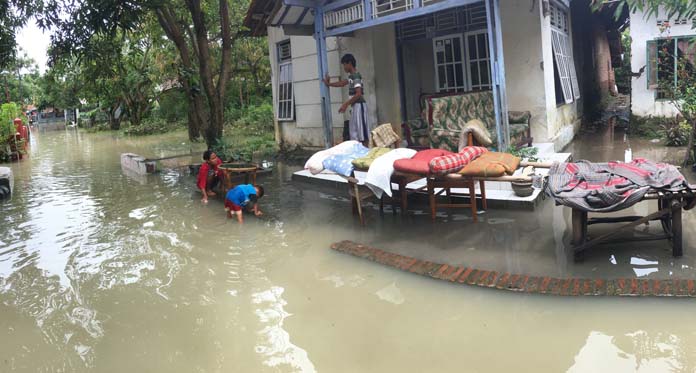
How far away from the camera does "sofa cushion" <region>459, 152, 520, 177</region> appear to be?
5.49 meters

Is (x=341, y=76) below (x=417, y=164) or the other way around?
the other way around

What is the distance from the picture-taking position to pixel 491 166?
18.2ft

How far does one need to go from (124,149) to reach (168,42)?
4408 mm

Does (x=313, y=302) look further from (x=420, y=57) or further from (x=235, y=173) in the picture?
(x=420, y=57)

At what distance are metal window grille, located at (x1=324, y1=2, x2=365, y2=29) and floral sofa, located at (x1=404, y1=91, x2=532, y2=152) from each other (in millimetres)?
1828

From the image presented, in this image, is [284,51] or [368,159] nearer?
[368,159]

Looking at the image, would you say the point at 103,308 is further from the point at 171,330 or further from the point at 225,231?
the point at 225,231

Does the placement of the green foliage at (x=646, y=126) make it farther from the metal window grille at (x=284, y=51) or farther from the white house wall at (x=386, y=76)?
the metal window grille at (x=284, y=51)

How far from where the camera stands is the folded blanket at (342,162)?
6.50 m

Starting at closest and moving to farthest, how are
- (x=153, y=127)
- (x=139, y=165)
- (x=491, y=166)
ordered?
(x=491, y=166)
(x=139, y=165)
(x=153, y=127)

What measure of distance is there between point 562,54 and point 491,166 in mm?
6675

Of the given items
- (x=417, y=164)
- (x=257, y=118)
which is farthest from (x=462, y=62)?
(x=257, y=118)

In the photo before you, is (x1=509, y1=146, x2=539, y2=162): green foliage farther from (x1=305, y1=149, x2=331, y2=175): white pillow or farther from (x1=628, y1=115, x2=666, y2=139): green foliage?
(x1=628, y1=115, x2=666, y2=139): green foliage

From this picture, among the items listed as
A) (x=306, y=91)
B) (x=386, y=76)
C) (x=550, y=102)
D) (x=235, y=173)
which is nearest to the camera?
(x=235, y=173)
